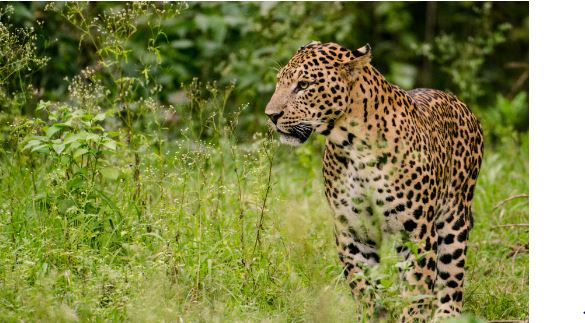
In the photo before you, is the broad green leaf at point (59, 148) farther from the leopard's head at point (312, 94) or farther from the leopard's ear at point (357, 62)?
the leopard's ear at point (357, 62)

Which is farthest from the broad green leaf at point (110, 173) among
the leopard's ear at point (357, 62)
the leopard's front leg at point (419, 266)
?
the leopard's front leg at point (419, 266)

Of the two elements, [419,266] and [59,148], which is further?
[59,148]

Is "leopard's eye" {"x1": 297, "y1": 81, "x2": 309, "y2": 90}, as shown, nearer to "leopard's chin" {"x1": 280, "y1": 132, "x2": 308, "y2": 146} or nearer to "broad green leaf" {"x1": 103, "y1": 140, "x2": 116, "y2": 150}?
"leopard's chin" {"x1": 280, "y1": 132, "x2": 308, "y2": 146}

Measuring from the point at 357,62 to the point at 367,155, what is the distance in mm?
517

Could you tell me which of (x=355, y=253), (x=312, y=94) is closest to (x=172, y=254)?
(x=355, y=253)

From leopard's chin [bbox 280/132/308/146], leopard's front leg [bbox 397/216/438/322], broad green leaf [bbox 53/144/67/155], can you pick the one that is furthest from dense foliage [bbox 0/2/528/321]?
leopard's front leg [bbox 397/216/438/322]

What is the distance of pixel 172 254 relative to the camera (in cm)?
555

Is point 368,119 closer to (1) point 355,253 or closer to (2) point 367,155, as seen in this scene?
(2) point 367,155

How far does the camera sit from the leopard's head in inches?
214

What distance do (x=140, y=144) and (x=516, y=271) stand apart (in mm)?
2756

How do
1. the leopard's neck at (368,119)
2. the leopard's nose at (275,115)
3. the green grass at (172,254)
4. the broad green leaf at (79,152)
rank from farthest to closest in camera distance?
the broad green leaf at (79,152) → the leopard's neck at (368,119) → the leopard's nose at (275,115) → the green grass at (172,254)

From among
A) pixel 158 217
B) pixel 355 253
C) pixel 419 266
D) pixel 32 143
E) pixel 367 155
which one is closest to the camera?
pixel 367 155

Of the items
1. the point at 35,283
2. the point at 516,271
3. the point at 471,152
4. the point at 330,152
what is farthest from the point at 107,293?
the point at 516,271

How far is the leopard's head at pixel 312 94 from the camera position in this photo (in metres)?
5.44
